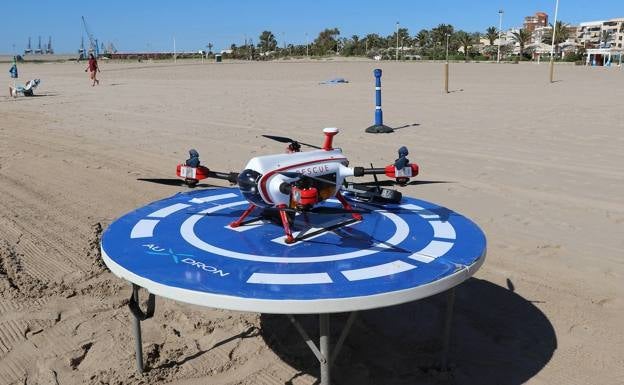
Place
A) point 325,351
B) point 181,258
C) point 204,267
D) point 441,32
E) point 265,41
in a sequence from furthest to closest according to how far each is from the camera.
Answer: point 265,41 → point 441,32 → point 181,258 → point 204,267 → point 325,351

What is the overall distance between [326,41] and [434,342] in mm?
128881

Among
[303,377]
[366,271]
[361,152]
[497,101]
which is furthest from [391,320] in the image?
[497,101]

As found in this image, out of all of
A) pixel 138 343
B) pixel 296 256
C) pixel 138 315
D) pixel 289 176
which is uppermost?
pixel 289 176

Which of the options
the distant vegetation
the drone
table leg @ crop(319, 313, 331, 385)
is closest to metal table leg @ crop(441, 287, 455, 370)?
the drone

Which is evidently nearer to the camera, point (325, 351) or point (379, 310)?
point (325, 351)

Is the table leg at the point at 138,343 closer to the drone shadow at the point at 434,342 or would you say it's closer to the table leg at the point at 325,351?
the drone shadow at the point at 434,342

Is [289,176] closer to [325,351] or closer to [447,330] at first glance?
[325,351]

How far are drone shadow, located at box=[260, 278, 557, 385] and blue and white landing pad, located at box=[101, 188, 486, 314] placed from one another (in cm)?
79

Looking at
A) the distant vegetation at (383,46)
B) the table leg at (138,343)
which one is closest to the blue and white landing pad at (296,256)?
the table leg at (138,343)

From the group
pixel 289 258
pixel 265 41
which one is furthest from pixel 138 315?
pixel 265 41

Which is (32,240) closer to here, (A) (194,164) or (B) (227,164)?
(A) (194,164)

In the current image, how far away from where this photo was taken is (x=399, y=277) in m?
2.89

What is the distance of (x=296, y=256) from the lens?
324 cm

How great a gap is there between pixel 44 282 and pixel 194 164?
7.25ft
